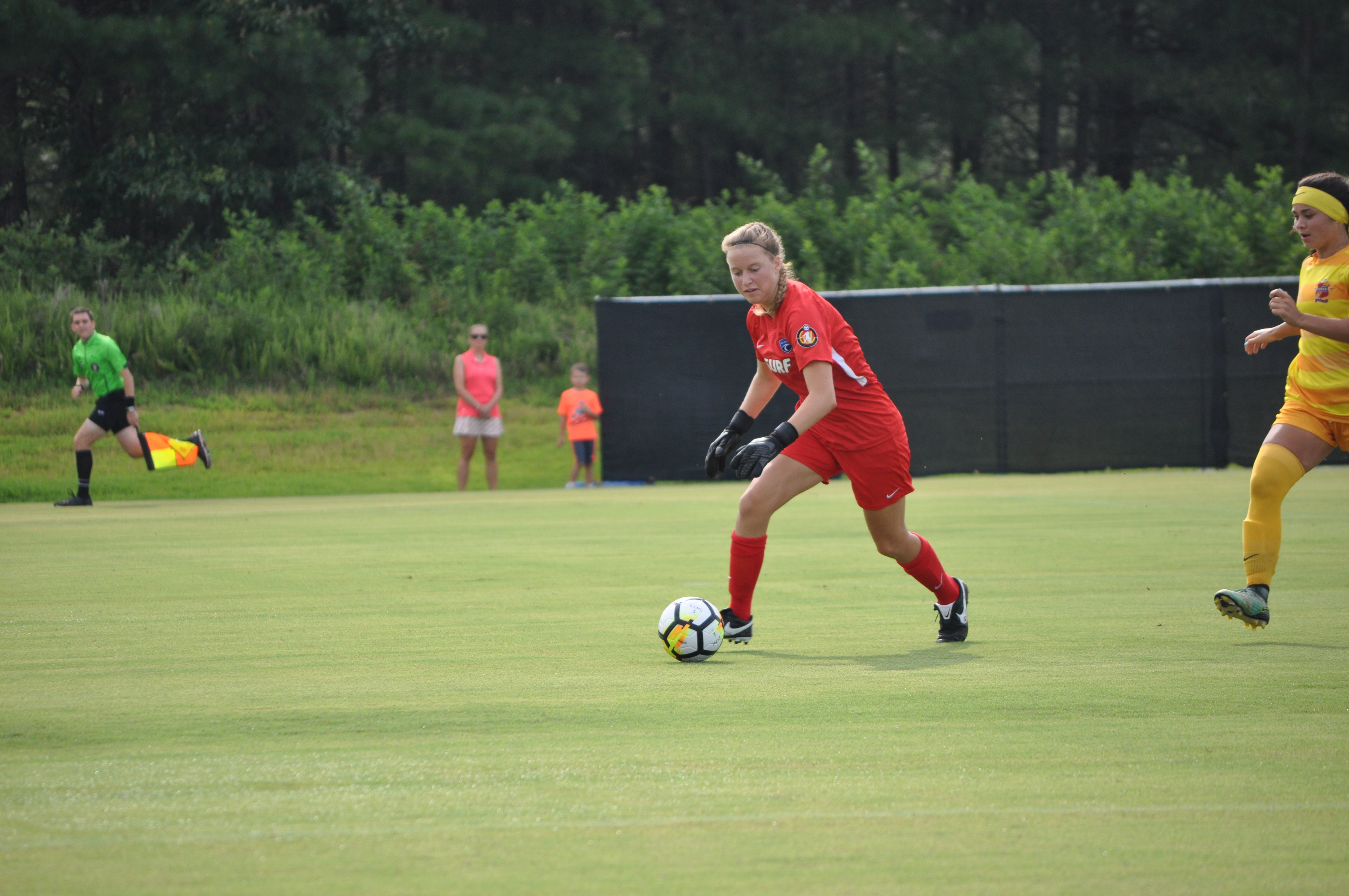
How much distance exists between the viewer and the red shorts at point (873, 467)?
17.8 ft

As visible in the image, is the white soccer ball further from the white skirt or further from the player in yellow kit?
the white skirt

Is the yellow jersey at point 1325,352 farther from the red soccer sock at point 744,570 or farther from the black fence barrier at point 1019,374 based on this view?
the black fence barrier at point 1019,374

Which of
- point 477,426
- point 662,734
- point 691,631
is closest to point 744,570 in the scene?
point 691,631

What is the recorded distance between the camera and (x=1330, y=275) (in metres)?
5.69

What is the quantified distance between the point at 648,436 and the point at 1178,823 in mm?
13656

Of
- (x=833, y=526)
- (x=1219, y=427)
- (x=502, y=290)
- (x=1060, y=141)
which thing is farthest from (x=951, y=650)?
(x=1060, y=141)

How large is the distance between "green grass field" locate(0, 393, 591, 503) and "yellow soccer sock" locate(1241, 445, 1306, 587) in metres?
12.3

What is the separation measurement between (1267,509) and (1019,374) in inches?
439

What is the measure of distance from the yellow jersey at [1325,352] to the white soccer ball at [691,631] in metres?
2.67

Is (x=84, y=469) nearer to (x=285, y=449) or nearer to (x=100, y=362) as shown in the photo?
(x=100, y=362)

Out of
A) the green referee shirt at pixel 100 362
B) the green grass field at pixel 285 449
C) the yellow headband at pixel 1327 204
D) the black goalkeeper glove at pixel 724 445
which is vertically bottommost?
the green grass field at pixel 285 449

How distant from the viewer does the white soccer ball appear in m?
5.23

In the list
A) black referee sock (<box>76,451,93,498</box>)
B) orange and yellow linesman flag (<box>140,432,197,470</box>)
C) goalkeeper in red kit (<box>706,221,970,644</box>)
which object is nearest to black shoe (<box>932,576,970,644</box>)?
goalkeeper in red kit (<box>706,221,970,644</box>)

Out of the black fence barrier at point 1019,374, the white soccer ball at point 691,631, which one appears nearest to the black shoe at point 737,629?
the white soccer ball at point 691,631
